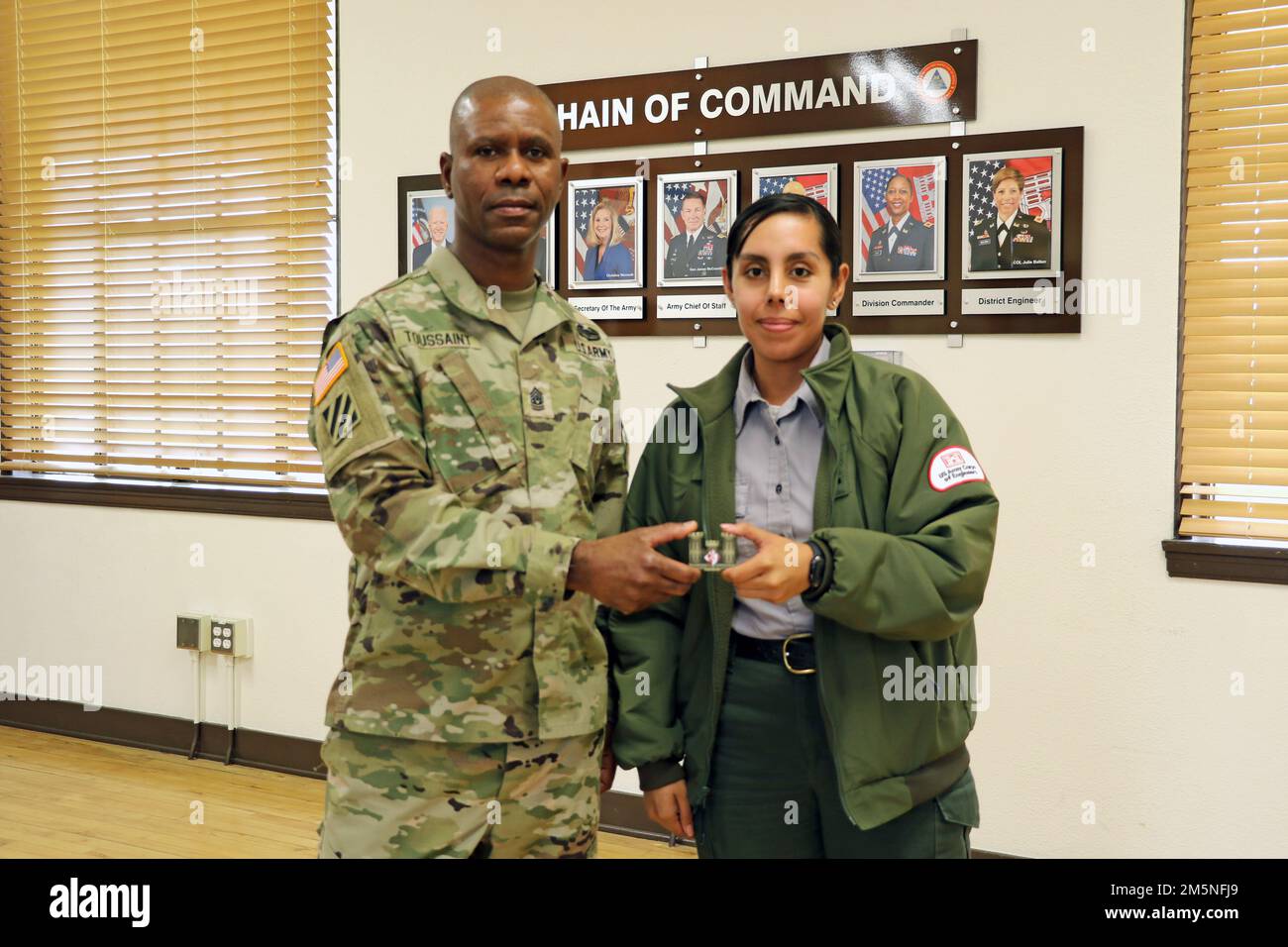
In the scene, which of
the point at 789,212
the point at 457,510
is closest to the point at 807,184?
the point at 789,212

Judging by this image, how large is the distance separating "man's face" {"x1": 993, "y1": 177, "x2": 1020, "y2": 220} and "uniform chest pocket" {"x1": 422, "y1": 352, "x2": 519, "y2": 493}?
70.9 inches

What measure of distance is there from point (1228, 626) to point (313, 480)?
2858mm

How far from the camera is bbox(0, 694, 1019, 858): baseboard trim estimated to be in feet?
12.6

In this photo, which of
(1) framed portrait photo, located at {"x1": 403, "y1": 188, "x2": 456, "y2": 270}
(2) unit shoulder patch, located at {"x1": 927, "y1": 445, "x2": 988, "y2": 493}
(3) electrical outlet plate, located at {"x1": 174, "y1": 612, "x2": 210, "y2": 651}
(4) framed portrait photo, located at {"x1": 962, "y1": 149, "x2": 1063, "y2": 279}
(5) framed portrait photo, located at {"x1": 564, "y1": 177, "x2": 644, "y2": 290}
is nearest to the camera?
(2) unit shoulder patch, located at {"x1": 927, "y1": 445, "x2": 988, "y2": 493}

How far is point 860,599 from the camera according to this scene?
142 centimetres

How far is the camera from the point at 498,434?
5.07 feet

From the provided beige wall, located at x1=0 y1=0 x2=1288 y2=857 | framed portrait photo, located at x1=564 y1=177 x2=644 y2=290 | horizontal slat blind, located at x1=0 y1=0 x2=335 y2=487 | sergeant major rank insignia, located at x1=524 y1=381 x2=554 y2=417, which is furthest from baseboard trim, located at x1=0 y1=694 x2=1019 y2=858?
sergeant major rank insignia, located at x1=524 y1=381 x2=554 y2=417

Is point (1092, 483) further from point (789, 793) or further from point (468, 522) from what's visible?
point (468, 522)

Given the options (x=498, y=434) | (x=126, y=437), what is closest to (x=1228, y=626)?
(x=498, y=434)

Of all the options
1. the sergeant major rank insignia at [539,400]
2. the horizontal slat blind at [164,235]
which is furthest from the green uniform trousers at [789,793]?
the horizontal slat blind at [164,235]

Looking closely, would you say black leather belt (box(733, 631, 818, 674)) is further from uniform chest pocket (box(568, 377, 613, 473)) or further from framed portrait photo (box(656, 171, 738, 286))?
framed portrait photo (box(656, 171, 738, 286))

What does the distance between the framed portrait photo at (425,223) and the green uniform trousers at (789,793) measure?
2.39 m

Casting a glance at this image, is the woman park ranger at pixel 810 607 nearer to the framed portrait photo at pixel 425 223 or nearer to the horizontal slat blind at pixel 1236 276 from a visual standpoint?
the horizontal slat blind at pixel 1236 276

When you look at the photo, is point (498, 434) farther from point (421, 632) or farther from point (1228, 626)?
point (1228, 626)
